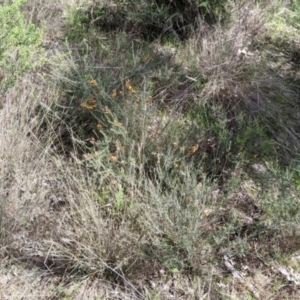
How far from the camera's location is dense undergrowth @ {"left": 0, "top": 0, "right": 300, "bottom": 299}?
2.37 m

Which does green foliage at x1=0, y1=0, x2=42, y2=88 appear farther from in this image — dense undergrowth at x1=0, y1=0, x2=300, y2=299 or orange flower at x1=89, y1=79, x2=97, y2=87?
orange flower at x1=89, y1=79, x2=97, y2=87

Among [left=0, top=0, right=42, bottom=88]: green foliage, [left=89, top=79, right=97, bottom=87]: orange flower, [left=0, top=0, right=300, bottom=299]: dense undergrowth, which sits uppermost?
[left=0, top=0, right=42, bottom=88]: green foliage

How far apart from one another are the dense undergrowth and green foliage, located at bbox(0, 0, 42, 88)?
0.01 m

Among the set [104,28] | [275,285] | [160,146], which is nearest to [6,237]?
[160,146]

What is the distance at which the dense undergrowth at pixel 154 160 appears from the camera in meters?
2.37

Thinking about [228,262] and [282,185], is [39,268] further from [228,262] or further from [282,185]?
[282,185]

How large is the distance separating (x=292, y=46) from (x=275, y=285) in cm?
278

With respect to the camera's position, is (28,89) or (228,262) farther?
(28,89)

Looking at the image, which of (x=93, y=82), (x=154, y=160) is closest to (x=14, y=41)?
(x=93, y=82)

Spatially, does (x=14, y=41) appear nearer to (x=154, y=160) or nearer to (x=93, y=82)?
(x=93, y=82)

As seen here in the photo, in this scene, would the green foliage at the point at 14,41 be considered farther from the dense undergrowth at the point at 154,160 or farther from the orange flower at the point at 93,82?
the orange flower at the point at 93,82

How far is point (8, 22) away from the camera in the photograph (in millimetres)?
2857

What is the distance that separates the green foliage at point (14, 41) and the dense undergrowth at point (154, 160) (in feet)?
0.04

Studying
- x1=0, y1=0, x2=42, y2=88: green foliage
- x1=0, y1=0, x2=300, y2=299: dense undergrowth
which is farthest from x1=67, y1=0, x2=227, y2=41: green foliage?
x1=0, y1=0, x2=42, y2=88: green foliage
